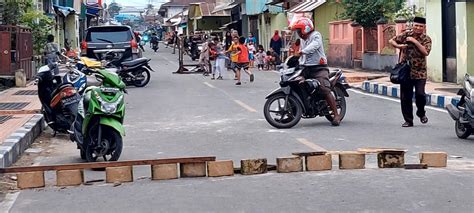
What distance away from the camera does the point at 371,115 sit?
14.2 m

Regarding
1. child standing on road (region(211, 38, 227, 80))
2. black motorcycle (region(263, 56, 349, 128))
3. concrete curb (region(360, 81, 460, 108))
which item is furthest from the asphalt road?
child standing on road (region(211, 38, 227, 80))

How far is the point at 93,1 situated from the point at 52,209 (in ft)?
207

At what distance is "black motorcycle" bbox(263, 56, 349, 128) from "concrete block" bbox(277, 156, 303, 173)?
12.4 ft

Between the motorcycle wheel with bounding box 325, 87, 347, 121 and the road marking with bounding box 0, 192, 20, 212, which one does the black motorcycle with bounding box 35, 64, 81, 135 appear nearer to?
the road marking with bounding box 0, 192, 20, 212

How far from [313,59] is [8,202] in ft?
20.0

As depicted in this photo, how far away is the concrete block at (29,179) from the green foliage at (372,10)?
2097 centimetres

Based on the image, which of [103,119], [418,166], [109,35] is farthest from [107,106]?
[109,35]

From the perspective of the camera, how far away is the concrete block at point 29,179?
8.00 metres

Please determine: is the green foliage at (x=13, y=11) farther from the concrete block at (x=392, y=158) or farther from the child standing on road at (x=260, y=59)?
the concrete block at (x=392, y=158)

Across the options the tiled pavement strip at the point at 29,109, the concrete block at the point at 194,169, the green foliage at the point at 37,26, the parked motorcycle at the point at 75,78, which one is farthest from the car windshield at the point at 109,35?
the concrete block at the point at 194,169

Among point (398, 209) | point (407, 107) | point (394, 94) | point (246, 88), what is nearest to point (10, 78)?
point (246, 88)

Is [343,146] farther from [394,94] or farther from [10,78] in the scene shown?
[10,78]

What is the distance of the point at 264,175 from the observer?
8.34m

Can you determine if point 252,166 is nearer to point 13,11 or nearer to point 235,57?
point 235,57
